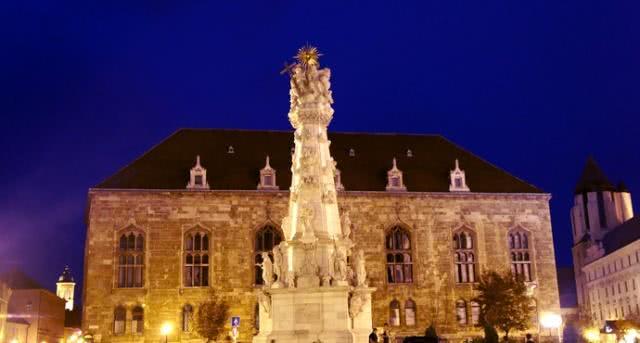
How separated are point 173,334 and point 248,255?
558 centimetres

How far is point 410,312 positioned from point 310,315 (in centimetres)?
1985

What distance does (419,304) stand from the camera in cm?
3972

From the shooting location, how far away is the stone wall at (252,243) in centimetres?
3753

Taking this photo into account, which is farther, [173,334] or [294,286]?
[173,334]

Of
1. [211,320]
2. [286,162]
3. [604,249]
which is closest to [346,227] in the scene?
[211,320]

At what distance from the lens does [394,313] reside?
39.6 meters

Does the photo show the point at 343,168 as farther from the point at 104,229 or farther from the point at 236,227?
the point at 104,229

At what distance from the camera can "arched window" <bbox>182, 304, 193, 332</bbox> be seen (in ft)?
123

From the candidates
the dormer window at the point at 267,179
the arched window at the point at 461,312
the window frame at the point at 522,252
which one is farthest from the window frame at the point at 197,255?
the window frame at the point at 522,252

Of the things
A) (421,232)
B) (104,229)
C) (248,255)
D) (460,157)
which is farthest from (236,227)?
(460,157)

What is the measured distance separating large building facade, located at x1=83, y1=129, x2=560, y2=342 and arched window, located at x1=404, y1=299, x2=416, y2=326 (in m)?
0.05

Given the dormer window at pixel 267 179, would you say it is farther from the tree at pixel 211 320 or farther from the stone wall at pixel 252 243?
the tree at pixel 211 320

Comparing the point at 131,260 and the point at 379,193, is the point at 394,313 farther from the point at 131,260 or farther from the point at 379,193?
the point at 131,260

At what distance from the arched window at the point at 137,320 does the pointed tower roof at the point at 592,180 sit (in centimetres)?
5680
